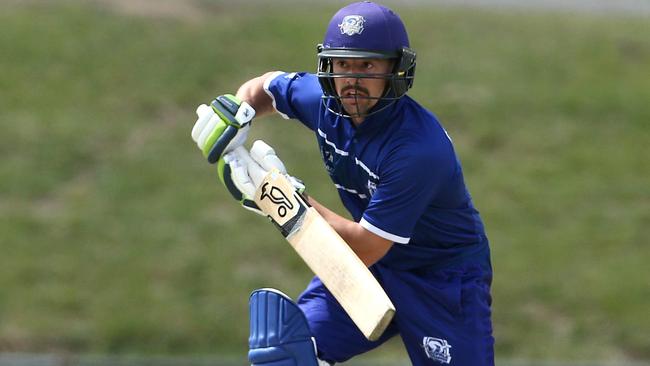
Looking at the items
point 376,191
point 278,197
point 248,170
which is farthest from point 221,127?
point 376,191

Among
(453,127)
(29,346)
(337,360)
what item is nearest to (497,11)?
(453,127)

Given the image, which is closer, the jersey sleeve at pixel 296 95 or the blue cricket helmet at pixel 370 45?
the blue cricket helmet at pixel 370 45

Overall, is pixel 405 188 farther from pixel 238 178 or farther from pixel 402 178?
pixel 238 178

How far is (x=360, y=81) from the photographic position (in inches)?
127

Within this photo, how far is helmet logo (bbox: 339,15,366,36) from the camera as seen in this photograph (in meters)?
3.20

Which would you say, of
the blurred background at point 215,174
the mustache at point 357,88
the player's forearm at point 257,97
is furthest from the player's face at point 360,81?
the blurred background at point 215,174

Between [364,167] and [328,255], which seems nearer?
[328,255]

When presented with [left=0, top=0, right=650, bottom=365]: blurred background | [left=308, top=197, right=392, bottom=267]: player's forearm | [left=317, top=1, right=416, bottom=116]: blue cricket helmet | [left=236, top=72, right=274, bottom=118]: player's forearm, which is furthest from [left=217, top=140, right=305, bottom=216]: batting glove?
[left=0, top=0, right=650, bottom=365]: blurred background

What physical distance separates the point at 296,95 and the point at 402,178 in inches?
24.4

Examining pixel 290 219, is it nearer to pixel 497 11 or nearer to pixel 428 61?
pixel 428 61

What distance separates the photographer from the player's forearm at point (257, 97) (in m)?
3.82

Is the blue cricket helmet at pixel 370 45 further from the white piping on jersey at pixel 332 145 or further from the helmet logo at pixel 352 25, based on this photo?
the white piping on jersey at pixel 332 145

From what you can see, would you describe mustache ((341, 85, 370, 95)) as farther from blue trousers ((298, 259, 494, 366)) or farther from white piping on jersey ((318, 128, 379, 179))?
blue trousers ((298, 259, 494, 366))

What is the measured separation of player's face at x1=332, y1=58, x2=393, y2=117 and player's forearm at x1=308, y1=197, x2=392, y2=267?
34 cm
